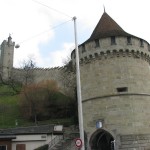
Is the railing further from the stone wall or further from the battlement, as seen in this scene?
the battlement

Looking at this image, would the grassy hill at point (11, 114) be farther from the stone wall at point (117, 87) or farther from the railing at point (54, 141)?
the stone wall at point (117, 87)

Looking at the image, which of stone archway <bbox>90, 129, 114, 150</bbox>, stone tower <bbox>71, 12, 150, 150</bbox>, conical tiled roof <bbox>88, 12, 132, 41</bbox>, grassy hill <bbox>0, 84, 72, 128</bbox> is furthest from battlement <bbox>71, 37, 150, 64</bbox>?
grassy hill <bbox>0, 84, 72, 128</bbox>

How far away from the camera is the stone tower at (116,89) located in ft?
68.0

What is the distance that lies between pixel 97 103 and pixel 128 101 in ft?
6.85

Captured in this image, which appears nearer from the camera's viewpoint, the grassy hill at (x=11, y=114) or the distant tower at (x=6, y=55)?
the grassy hill at (x=11, y=114)

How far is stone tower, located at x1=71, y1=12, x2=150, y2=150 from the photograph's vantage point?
20.7m

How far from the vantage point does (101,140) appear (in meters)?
24.0

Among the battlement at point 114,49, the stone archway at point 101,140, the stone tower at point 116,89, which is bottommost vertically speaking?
the stone archway at point 101,140

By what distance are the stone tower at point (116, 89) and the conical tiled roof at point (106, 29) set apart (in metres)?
0.07

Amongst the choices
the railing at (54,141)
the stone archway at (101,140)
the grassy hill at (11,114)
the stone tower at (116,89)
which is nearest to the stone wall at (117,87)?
the stone tower at (116,89)

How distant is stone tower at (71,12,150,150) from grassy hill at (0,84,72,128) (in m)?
11.3

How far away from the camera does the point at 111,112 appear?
21125 mm

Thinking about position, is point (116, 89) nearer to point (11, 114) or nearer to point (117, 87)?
point (117, 87)

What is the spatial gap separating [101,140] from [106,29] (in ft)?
26.8
